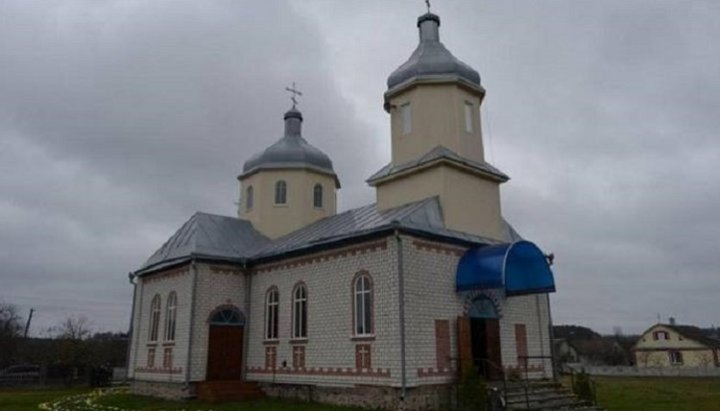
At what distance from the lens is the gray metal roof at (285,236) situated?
14633 mm

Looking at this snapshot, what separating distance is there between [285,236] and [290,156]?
3.26 meters

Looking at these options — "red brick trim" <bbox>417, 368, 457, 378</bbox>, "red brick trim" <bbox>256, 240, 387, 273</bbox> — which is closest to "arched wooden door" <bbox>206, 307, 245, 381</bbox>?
"red brick trim" <bbox>256, 240, 387, 273</bbox>

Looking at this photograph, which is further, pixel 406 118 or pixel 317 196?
pixel 317 196

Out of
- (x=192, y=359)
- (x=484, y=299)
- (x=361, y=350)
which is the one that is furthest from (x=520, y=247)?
(x=192, y=359)

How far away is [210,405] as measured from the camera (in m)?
15.7

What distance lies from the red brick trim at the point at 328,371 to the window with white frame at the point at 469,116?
7.55m

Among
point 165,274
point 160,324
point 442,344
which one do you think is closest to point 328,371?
point 442,344

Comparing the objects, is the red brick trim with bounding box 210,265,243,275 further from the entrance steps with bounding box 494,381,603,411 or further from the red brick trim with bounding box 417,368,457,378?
the entrance steps with bounding box 494,381,603,411

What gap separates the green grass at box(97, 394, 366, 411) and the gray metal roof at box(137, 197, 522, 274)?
14.0 feet

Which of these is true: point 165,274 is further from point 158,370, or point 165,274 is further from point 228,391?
point 228,391

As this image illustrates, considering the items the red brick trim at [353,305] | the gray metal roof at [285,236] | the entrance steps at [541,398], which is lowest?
the entrance steps at [541,398]

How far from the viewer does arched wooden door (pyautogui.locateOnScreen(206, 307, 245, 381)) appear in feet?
57.0

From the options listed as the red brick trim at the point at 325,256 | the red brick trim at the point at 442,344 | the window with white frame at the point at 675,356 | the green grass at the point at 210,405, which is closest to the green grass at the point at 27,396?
the green grass at the point at 210,405

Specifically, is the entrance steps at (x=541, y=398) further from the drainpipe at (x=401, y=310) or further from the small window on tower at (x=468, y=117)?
the small window on tower at (x=468, y=117)
